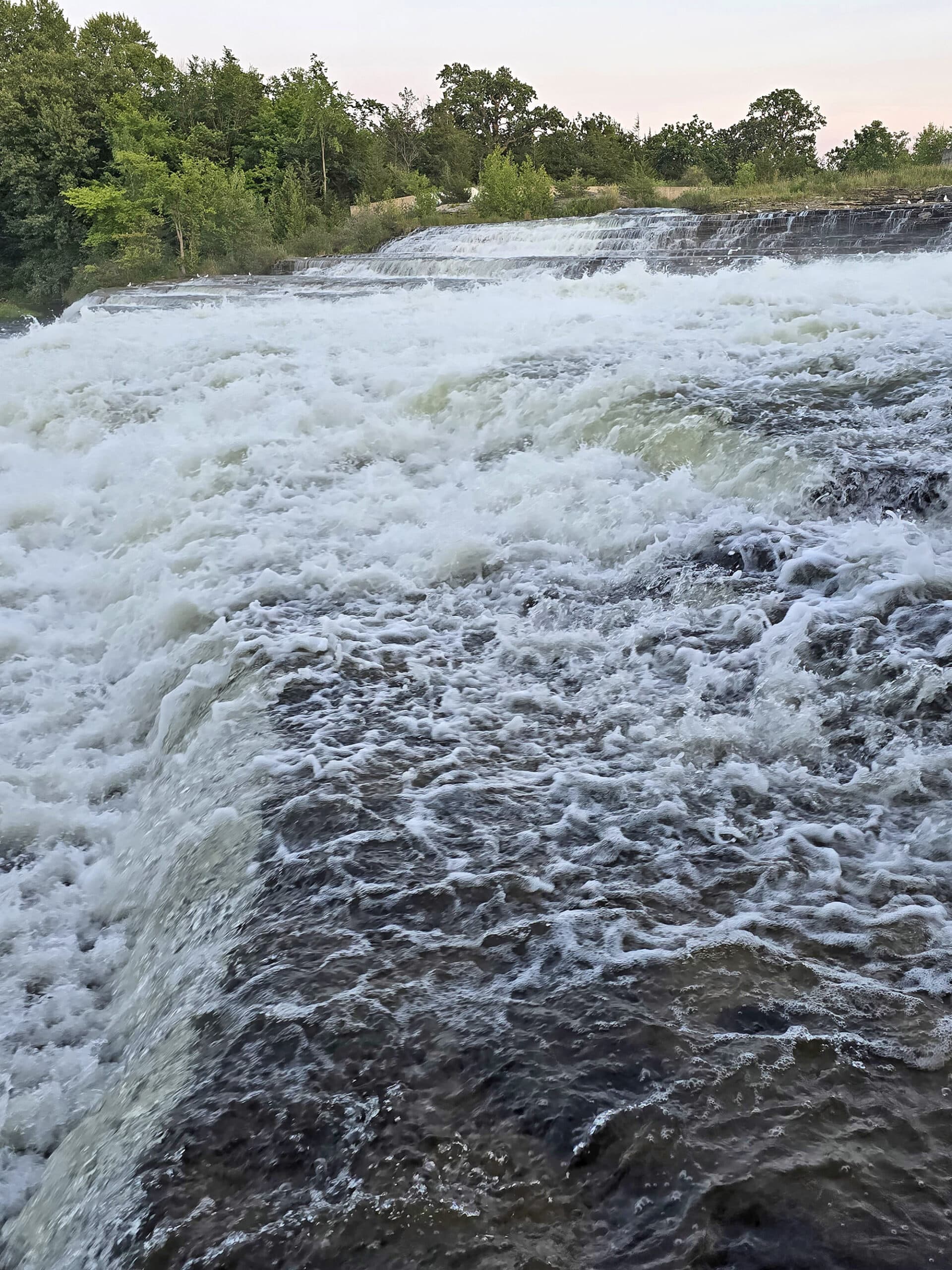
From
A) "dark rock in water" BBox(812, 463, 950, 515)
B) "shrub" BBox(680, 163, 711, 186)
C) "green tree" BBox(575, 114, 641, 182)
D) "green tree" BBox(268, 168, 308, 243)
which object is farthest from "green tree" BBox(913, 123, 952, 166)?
"dark rock in water" BBox(812, 463, 950, 515)

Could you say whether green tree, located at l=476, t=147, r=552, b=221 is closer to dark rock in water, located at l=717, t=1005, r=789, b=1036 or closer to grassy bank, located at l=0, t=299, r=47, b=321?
grassy bank, located at l=0, t=299, r=47, b=321

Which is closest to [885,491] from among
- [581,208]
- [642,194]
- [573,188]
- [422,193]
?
[581,208]

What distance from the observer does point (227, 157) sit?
27609 mm

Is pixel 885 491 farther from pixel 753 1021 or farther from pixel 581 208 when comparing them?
pixel 581 208

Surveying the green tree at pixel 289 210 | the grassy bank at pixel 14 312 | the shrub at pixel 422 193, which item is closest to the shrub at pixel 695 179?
the shrub at pixel 422 193

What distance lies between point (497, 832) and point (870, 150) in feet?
92.0

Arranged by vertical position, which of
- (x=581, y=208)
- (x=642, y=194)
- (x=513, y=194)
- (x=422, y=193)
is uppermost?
(x=422, y=193)

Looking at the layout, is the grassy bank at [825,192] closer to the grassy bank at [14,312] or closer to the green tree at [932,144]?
the green tree at [932,144]

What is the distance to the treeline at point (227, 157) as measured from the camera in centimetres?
2175

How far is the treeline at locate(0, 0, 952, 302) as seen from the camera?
71.4ft

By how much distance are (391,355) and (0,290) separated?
2683 cm

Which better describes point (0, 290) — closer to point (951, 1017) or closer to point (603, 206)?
point (603, 206)

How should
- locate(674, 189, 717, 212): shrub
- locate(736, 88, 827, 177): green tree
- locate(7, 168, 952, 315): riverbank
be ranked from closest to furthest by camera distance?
locate(7, 168, 952, 315): riverbank, locate(674, 189, 717, 212): shrub, locate(736, 88, 827, 177): green tree

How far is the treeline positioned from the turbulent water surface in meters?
17.3
